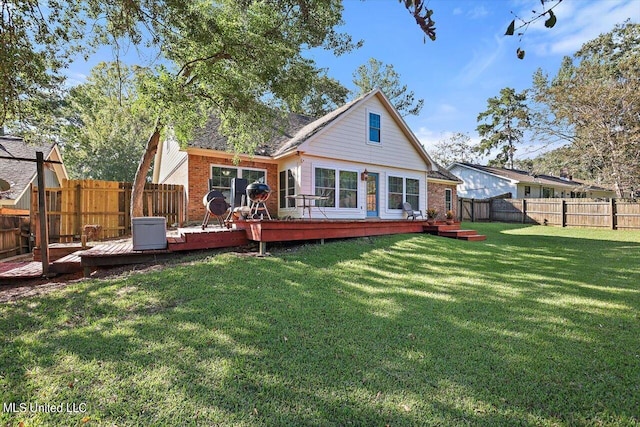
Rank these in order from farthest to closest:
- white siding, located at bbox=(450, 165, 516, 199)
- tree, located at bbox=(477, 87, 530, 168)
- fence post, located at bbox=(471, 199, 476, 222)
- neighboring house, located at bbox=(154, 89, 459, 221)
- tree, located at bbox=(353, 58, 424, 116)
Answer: tree, located at bbox=(477, 87, 530, 168), tree, located at bbox=(353, 58, 424, 116), white siding, located at bbox=(450, 165, 516, 199), fence post, located at bbox=(471, 199, 476, 222), neighboring house, located at bbox=(154, 89, 459, 221)

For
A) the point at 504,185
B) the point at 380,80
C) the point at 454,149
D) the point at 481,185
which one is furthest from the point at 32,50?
the point at 454,149

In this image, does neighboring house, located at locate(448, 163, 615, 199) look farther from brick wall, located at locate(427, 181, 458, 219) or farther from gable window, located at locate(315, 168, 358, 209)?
gable window, located at locate(315, 168, 358, 209)

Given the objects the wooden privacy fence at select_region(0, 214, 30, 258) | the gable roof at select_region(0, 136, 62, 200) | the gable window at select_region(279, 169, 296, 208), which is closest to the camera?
the wooden privacy fence at select_region(0, 214, 30, 258)

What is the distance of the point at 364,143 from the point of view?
11.6 metres

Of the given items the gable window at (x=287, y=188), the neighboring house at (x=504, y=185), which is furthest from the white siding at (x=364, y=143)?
the neighboring house at (x=504, y=185)

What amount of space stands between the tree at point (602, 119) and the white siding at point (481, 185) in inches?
238

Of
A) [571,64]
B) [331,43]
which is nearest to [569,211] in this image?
Result: [331,43]

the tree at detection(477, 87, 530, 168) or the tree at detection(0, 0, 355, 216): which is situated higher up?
the tree at detection(477, 87, 530, 168)

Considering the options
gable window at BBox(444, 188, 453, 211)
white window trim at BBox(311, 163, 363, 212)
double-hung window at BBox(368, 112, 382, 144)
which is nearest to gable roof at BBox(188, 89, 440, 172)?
double-hung window at BBox(368, 112, 382, 144)

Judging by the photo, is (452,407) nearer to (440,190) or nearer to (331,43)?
(331,43)

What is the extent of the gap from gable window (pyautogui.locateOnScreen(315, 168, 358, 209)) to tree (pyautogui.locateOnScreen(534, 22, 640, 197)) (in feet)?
49.0

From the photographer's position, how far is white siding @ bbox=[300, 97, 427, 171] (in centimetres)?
1072

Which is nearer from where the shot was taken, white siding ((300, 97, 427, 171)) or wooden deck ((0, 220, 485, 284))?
wooden deck ((0, 220, 485, 284))

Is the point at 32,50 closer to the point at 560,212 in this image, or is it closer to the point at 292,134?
the point at 292,134
